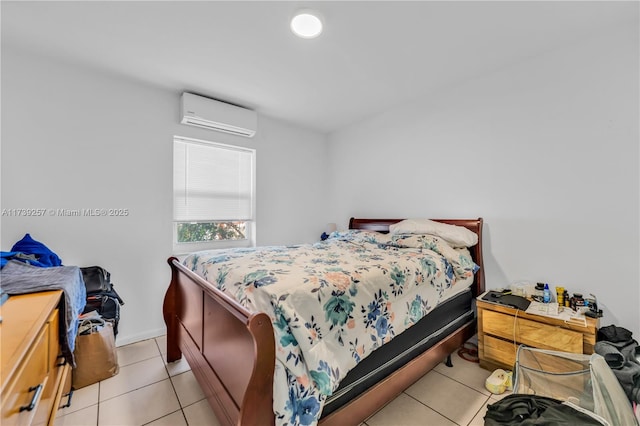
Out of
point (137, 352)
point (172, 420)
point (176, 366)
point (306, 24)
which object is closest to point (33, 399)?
point (172, 420)

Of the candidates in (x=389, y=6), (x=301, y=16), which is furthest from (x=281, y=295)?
(x=389, y=6)

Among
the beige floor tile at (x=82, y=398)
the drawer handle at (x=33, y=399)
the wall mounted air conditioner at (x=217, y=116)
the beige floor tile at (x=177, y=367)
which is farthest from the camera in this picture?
the wall mounted air conditioner at (x=217, y=116)

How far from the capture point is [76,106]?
2.34 metres

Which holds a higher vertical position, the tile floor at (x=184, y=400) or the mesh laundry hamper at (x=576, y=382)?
the mesh laundry hamper at (x=576, y=382)

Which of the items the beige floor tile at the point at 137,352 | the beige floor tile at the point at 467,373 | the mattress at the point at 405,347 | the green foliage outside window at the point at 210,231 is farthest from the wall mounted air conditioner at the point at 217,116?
the beige floor tile at the point at 467,373

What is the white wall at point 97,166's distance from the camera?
2131 millimetres

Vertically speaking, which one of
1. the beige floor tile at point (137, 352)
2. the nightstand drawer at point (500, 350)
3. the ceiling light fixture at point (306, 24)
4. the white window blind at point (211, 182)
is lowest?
the beige floor tile at point (137, 352)

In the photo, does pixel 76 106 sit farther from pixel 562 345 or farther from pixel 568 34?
pixel 562 345

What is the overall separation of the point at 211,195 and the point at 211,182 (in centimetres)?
15

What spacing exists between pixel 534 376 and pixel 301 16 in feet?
8.56

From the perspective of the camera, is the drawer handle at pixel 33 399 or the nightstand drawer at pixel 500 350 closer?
the drawer handle at pixel 33 399

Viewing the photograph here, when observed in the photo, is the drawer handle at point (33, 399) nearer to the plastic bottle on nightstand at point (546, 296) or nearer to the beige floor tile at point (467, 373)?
the beige floor tile at point (467, 373)

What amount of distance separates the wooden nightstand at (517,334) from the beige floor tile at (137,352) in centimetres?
274

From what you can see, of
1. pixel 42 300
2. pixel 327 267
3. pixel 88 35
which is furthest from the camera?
pixel 88 35
